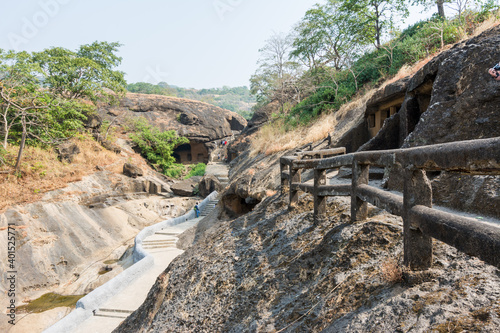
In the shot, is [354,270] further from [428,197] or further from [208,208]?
[208,208]

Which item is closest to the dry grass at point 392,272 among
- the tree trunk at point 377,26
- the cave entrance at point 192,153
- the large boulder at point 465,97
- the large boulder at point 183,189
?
the large boulder at point 465,97

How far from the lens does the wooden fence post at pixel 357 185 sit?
3.08m

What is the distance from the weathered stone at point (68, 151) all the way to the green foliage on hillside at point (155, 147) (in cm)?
931

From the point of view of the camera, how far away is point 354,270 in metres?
2.55

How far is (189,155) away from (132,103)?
34.6 feet

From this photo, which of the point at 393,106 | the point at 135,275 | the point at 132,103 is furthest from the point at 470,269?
the point at 132,103

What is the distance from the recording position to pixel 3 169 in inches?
619

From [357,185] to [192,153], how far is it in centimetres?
3831

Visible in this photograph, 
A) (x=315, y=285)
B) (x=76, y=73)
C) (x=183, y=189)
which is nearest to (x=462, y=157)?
(x=315, y=285)

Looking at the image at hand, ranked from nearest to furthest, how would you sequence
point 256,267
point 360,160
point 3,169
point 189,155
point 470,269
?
point 470,269
point 360,160
point 256,267
point 3,169
point 189,155

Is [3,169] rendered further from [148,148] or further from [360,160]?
[360,160]

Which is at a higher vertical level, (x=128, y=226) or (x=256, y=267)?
(x=256, y=267)

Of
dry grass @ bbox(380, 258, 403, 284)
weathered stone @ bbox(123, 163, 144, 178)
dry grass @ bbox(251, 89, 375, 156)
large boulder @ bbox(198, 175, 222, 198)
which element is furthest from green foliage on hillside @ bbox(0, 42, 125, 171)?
dry grass @ bbox(380, 258, 403, 284)

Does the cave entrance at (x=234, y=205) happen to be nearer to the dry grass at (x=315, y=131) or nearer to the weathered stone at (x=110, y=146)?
the dry grass at (x=315, y=131)
